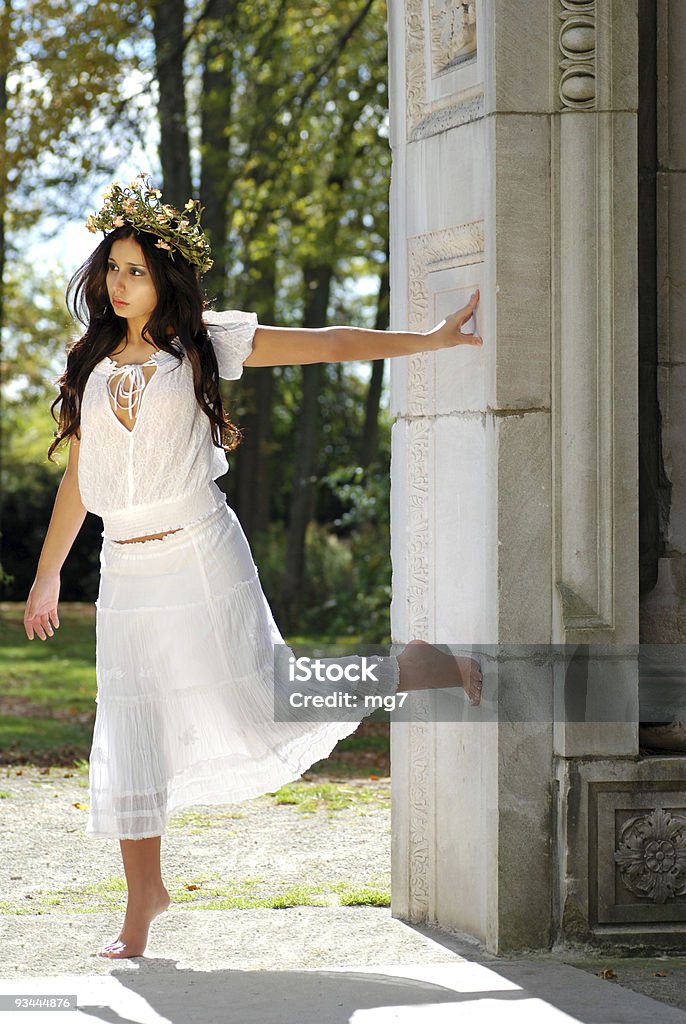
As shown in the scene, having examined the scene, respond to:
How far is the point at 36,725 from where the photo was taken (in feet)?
37.0

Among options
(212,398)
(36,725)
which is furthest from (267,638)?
(36,725)

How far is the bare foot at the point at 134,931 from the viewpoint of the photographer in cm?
462

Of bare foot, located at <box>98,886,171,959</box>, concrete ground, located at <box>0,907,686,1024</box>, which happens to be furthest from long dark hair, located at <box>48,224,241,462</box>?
concrete ground, located at <box>0,907,686,1024</box>

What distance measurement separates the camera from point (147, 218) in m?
4.65

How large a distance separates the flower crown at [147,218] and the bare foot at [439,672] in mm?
1459

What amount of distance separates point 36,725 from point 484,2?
785 cm

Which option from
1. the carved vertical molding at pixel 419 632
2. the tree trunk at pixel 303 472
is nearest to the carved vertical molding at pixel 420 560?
the carved vertical molding at pixel 419 632

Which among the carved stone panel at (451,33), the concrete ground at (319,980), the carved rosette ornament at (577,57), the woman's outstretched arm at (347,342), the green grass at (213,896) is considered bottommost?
the green grass at (213,896)

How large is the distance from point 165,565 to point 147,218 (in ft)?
3.58

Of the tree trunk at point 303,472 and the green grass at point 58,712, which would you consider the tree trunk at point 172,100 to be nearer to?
the tree trunk at point 303,472

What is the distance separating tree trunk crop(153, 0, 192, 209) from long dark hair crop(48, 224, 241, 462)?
8.83 meters

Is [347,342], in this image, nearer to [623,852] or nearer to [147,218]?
[147,218]

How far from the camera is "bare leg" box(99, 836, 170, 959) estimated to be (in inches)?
182

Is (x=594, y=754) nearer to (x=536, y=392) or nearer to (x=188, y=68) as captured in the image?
(x=536, y=392)
